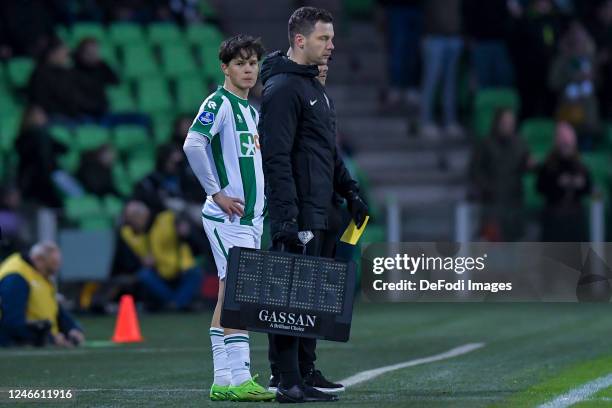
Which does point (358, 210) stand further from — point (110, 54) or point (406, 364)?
point (110, 54)

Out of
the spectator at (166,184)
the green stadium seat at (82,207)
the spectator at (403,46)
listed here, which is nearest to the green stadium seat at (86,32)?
the spectator at (166,184)

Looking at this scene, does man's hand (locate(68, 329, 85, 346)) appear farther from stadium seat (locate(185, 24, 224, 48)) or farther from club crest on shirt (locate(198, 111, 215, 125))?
stadium seat (locate(185, 24, 224, 48))

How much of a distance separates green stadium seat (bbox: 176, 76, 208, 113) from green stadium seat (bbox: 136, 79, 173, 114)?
14 cm

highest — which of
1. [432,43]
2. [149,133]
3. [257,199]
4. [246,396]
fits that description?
[432,43]

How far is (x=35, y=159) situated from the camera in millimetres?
17516

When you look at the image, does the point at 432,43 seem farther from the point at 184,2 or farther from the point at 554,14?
the point at 184,2

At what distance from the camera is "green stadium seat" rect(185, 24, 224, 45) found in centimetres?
2147

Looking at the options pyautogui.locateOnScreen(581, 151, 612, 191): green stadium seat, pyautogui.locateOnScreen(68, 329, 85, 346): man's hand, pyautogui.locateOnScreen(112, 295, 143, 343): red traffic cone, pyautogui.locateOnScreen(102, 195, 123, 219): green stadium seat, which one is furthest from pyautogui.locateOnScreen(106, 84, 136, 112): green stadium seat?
pyautogui.locateOnScreen(68, 329, 85, 346): man's hand

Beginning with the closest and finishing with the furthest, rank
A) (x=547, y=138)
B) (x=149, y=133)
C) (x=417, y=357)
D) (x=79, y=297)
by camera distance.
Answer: (x=417, y=357) → (x=79, y=297) → (x=149, y=133) → (x=547, y=138)

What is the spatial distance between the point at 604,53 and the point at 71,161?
6984 millimetres

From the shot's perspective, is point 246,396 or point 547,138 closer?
point 246,396

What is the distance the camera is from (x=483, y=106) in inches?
834

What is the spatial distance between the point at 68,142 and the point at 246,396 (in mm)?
10691

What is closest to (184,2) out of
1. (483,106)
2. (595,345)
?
(483,106)
